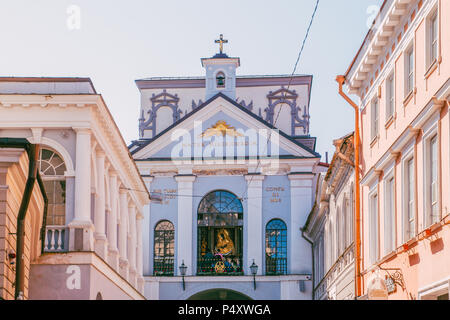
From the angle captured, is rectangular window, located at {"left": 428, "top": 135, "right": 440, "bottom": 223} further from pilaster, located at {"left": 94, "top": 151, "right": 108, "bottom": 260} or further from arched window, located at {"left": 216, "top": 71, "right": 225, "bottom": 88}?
arched window, located at {"left": 216, "top": 71, "right": 225, "bottom": 88}

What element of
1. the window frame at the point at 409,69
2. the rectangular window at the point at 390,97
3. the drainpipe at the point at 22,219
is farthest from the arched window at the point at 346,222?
the drainpipe at the point at 22,219

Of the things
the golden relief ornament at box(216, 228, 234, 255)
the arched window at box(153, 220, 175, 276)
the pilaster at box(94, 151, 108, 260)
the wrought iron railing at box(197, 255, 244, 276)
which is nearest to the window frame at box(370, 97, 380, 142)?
the pilaster at box(94, 151, 108, 260)

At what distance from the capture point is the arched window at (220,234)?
154ft

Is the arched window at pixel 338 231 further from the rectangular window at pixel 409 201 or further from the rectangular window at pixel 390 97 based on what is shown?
the rectangular window at pixel 409 201

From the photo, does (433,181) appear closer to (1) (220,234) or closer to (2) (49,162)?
(2) (49,162)

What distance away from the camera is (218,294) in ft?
155

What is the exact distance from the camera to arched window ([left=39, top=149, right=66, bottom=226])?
2595 centimetres

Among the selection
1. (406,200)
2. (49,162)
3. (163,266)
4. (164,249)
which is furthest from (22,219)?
(164,249)

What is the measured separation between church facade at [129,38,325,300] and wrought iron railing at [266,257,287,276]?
5 cm

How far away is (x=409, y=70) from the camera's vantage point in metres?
19.0

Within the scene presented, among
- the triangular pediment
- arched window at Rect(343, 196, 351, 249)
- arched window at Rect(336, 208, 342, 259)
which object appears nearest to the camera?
arched window at Rect(343, 196, 351, 249)

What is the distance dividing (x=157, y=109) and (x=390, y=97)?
108ft

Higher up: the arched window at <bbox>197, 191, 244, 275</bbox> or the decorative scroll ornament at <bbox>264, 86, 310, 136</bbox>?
the decorative scroll ornament at <bbox>264, 86, 310, 136</bbox>

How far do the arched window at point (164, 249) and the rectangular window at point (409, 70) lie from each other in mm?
29139
